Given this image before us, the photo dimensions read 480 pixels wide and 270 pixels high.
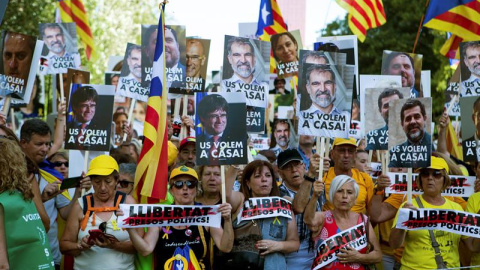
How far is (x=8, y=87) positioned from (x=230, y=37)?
9.25ft

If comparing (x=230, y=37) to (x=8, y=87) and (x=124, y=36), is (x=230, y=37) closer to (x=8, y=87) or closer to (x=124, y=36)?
(x=8, y=87)

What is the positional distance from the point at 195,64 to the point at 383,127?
10.7 feet

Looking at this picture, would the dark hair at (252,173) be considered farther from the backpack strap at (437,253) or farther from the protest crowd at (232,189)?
the backpack strap at (437,253)

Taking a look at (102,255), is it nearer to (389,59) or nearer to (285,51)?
(389,59)

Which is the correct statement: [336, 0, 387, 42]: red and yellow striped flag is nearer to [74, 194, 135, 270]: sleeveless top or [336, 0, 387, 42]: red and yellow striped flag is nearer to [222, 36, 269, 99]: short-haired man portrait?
[222, 36, 269, 99]: short-haired man portrait

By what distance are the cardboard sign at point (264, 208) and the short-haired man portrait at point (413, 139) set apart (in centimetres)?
127

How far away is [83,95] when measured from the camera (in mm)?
9016

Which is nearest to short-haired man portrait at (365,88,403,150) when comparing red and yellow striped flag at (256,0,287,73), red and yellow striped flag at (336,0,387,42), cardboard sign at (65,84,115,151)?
cardboard sign at (65,84,115,151)

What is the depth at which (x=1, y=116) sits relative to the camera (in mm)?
8547

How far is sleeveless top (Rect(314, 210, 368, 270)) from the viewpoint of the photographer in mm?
7395

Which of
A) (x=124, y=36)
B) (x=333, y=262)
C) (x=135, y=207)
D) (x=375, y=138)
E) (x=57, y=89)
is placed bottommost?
(x=333, y=262)

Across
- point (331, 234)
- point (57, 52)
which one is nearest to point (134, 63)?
point (57, 52)

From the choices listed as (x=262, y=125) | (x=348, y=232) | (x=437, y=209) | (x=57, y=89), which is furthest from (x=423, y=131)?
(x=57, y=89)

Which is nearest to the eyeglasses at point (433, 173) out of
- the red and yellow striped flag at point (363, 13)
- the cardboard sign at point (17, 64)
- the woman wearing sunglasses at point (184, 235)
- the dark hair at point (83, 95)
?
the woman wearing sunglasses at point (184, 235)
